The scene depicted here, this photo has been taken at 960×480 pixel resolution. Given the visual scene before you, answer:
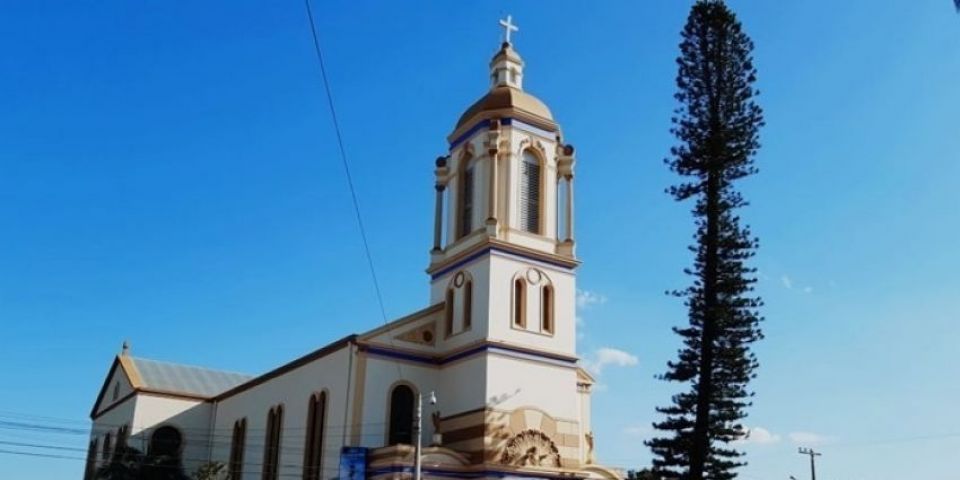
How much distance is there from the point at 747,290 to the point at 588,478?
27.0 feet

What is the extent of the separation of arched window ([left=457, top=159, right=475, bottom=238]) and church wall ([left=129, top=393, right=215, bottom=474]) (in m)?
17.1

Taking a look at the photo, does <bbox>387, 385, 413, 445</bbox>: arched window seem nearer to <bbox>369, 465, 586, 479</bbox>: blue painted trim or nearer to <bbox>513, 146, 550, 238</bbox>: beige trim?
<bbox>369, 465, 586, 479</bbox>: blue painted trim

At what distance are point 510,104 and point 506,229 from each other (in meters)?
4.56

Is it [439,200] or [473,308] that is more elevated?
[439,200]

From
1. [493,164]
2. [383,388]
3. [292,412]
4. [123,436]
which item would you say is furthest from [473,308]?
[123,436]

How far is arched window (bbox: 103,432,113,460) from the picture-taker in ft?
148

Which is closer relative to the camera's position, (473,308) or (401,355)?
(473,308)

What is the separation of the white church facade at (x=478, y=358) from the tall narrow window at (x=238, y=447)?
3.74 ft

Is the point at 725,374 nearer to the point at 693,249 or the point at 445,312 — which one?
the point at 693,249

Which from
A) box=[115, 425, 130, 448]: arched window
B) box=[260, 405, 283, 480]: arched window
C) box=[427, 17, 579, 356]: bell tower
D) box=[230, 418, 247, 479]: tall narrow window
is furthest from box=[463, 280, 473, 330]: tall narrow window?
box=[115, 425, 130, 448]: arched window

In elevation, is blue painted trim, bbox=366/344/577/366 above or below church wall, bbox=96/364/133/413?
below

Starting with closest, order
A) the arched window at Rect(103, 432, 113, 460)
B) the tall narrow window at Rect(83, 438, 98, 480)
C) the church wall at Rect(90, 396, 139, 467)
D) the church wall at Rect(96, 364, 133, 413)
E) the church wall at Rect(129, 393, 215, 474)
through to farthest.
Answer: the church wall at Rect(129, 393, 215, 474) < the church wall at Rect(90, 396, 139, 467) < the arched window at Rect(103, 432, 113, 460) < the church wall at Rect(96, 364, 133, 413) < the tall narrow window at Rect(83, 438, 98, 480)

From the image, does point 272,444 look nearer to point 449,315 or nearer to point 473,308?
point 449,315

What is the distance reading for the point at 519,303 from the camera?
102 feet
